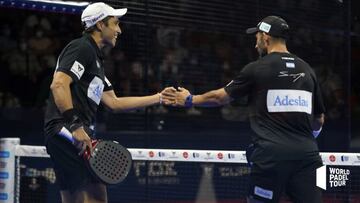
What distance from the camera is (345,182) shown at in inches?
307

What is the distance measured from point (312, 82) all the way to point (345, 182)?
2.04 meters

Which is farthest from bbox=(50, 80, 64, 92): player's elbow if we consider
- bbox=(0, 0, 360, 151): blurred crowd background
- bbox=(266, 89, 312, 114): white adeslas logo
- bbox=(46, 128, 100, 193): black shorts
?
bbox=(0, 0, 360, 151): blurred crowd background

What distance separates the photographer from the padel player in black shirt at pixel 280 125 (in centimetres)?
591

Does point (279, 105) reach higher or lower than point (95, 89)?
lower

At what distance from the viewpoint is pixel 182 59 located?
38.6 ft

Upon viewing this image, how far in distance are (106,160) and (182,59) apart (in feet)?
18.7

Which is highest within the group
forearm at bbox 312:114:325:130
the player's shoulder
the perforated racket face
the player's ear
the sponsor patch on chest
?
the player's ear

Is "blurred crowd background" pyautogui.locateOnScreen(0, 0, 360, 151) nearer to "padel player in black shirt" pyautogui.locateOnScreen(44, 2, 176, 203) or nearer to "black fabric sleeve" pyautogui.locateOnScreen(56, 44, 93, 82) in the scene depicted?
"padel player in black shirt" pyautogui.locateOnScreen(44, 2, 176, 203)

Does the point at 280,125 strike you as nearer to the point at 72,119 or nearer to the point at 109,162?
the point at 109,162

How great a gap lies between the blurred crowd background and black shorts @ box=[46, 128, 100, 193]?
123 inches

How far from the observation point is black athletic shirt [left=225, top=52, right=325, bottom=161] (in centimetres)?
593

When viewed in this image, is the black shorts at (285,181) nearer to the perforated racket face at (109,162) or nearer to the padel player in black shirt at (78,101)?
Answer: the perforated racket face at (109,162)

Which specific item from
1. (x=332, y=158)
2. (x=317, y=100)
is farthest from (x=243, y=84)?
(x=332, y=158)

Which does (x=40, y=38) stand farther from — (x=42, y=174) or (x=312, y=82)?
(x=312, y=82)
